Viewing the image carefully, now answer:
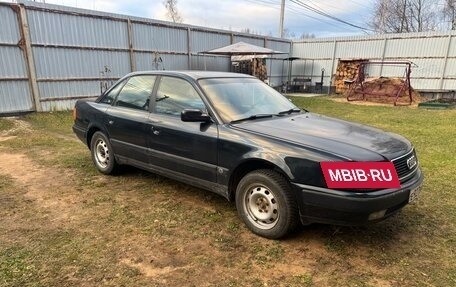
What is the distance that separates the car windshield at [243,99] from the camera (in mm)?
3629

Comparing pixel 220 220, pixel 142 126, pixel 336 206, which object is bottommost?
pixel 220 220

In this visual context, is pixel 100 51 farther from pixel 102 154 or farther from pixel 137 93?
pixel 137 93

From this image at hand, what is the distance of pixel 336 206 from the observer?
2.73m

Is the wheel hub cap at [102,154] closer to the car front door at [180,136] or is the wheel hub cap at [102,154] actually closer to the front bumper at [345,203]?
the car front door at [180,136]

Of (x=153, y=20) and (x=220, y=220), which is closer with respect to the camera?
(x=220, y=220)

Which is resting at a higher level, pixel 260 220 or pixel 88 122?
pixel 88 122

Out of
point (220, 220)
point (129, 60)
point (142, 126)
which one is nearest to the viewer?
point (220, 220)

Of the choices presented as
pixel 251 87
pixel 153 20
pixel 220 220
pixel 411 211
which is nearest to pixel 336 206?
pixel 220 220

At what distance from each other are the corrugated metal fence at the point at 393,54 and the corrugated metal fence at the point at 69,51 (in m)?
9.54

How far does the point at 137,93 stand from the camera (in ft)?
14.7

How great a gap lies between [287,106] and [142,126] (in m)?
1.78

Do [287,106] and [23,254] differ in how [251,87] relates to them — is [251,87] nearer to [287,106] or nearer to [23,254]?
[287,106]

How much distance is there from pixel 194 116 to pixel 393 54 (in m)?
18.3

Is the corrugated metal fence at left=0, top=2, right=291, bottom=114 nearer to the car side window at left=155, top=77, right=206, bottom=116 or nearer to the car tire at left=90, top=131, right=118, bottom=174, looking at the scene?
the car tire at left=90, top=131, right=118, bottom=174
